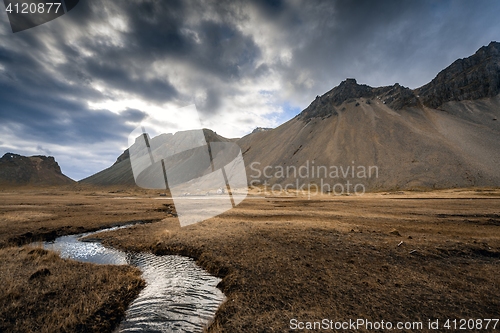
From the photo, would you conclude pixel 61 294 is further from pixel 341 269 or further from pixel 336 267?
pixel 341 269

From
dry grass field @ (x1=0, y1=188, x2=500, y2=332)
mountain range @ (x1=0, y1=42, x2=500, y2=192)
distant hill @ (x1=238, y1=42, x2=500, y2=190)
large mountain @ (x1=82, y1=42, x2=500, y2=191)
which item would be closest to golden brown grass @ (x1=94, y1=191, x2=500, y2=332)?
dry grass field @ (x1=0, y1=188, x2=500, y2=332)

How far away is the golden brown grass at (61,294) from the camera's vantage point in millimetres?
6953

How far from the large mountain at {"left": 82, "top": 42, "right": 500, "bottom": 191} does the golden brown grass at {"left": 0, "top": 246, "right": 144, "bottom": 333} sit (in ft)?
264

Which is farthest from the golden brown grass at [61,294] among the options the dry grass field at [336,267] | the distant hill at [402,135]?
the distant hill at [402,135]

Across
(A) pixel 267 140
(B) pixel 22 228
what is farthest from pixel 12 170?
(B) pixel 22 228

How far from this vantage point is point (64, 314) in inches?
287

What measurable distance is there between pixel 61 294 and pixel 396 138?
381ft

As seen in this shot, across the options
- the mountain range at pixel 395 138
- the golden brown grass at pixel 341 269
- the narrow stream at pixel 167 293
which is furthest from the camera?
the mountain range at pixel 395 138

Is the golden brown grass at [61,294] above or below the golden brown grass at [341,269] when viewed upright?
above

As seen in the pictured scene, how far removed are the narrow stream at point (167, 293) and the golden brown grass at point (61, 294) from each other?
26.2 inches

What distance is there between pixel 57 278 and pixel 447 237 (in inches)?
967

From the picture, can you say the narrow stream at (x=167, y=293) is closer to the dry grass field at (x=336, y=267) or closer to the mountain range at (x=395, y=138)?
the dry grass field at (x=336, y=267)

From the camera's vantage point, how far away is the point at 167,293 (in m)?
9.79

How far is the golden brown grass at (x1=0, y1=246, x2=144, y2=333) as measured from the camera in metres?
6.95
